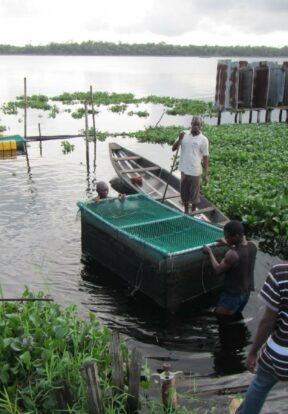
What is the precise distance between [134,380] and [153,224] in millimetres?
4473

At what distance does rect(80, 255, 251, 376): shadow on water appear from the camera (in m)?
6.69

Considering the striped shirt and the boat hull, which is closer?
the striped shirt

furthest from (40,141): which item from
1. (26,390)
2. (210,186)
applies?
(26,390)

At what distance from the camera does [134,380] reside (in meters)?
4.52

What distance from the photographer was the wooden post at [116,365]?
14.6 feet

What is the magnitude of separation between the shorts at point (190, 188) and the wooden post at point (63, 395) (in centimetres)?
651

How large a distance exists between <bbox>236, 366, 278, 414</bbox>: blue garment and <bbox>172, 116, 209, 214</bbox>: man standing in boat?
21.2 feet

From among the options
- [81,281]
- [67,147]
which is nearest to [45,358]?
[81,281]

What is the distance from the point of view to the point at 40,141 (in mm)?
24438

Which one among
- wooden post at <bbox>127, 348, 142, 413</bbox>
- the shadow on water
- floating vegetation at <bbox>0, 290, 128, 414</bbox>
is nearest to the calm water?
the shadow on water

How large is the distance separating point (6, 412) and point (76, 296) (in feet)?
14.3

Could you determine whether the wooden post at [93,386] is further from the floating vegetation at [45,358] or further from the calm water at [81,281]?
the calm water at [81,281]

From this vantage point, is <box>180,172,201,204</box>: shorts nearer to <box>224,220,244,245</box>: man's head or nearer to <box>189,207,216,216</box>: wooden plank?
<box>189,207,216,216</box>: wooden plank

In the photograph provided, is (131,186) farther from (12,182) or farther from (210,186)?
→ (12,182)
